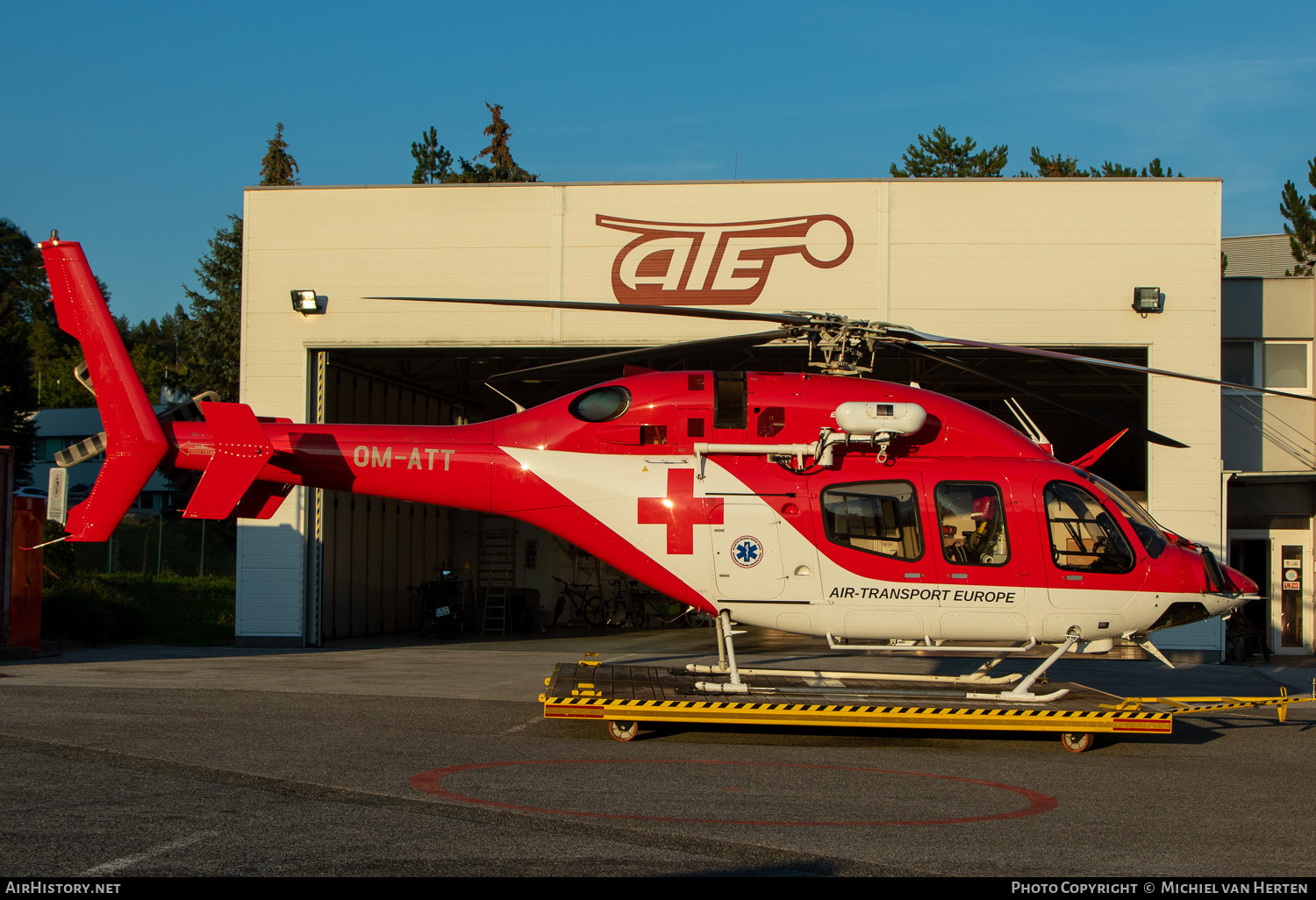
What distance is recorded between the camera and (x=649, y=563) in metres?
10.4

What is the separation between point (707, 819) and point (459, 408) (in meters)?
21.7

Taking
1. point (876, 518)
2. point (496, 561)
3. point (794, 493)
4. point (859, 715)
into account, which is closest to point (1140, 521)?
point (876, 518)

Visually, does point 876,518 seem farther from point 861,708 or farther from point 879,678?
point 861,708

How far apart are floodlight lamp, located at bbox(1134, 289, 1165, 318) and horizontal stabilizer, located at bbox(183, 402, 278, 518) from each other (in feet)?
45.9

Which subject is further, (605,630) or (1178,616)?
(605,630)

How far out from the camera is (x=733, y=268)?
58.3ft

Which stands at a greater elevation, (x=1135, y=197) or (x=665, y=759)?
(x=1135, y=197)

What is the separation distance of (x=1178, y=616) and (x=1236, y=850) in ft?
14.4

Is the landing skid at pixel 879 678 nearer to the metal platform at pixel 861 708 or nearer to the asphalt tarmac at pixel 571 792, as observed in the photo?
the metal platform at pixel 861 708

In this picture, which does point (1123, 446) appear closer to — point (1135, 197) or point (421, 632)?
point (1135, 197)

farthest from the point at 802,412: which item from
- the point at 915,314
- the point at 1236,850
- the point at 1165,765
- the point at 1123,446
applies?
the point at 1123,446

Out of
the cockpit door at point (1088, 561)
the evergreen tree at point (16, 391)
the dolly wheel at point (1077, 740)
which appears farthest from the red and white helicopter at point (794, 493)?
the evergreen tree at point (16, 391)

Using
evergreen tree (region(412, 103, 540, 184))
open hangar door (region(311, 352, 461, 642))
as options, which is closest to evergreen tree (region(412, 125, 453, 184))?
evergreen tree (region(412, 103, 540, 184))

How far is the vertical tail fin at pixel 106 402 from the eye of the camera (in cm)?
1035
